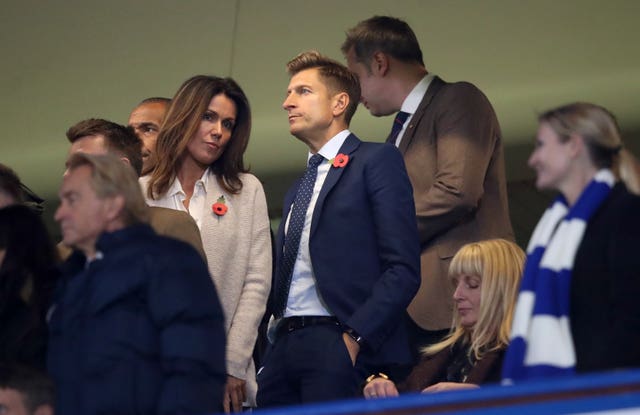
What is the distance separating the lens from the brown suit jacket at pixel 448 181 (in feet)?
16.4

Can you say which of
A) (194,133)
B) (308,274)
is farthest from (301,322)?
(194,133)

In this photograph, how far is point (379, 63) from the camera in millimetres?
5438

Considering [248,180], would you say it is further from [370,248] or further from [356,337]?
[356,337]

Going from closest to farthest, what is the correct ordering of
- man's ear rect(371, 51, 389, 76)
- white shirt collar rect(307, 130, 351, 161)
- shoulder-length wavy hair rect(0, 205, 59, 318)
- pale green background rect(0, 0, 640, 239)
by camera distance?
shoulder-length wavy hair rect(0, 205, 59, 318), white shirt collar rect(307, 130, 351, 161), man's ear rect(371, 51, 389, 76), pale green background rect(0, 0, 640, 239)

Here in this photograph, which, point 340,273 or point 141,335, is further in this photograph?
point 340,273

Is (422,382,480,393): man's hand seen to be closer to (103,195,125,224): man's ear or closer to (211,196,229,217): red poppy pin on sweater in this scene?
(211,196,229,217): red poppy pin on sweater

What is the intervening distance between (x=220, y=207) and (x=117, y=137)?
1.53 ft

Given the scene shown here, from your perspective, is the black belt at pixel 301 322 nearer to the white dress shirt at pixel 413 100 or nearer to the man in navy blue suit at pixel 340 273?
the man in navy blue suit at pixel 340 273

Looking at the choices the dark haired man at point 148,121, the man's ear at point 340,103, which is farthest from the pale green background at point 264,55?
the man's ear at point 340,103

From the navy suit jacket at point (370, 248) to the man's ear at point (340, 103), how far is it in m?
0.24

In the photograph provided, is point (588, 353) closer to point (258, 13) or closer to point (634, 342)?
point (634, 342)

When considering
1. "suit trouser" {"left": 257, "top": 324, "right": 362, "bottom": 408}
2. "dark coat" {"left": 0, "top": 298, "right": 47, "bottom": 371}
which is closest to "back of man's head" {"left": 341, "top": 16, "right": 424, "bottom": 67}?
"suit trouser" {"left": 257, "top": 324, "right": 362, "bottom": 408}

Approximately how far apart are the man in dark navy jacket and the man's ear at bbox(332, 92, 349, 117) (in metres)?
1.20

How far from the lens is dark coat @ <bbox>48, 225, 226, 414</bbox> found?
144 inches
